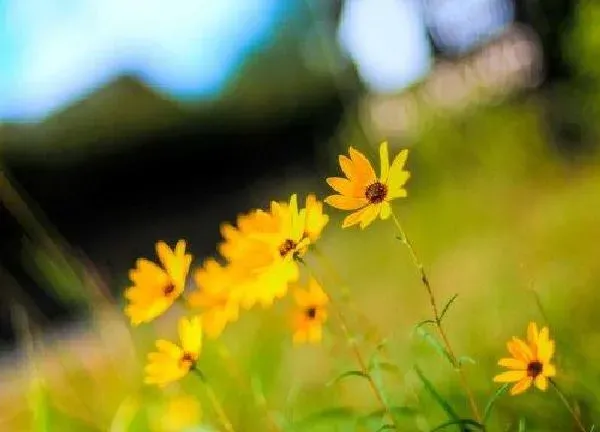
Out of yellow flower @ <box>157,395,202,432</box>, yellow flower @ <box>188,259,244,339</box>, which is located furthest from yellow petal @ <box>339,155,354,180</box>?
yellow flower @ <box>157,395,202,432</box>

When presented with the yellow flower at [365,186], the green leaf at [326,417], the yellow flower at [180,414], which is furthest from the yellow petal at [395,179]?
the yellow flower at [180,414]

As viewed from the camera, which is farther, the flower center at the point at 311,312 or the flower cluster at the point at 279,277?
the flower center at the point at 311,312

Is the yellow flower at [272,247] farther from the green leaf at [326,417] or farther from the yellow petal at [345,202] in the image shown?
the green leaf at [326,417]

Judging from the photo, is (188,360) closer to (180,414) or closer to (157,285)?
(157,285)

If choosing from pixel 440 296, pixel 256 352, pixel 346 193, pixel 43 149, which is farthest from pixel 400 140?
pixel 346 193

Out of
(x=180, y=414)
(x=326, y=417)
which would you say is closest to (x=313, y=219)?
(x=326, y=417)

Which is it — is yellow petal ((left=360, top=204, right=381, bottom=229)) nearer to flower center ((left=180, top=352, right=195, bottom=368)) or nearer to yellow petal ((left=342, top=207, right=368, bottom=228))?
yellow petal ((left=342, top=207, right=368, bottom=228))
